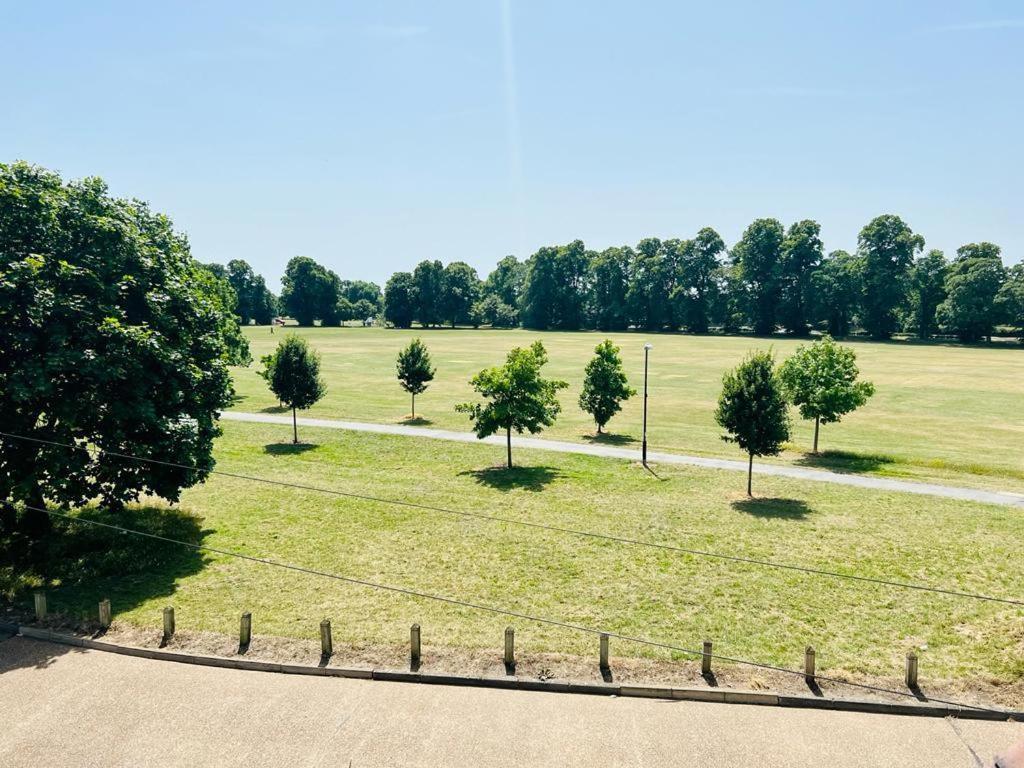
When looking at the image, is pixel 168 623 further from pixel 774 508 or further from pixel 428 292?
pixel 428 292

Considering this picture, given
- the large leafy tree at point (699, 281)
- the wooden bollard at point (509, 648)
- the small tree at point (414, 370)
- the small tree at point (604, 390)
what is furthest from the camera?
the large leafy tree at point (699, 281)

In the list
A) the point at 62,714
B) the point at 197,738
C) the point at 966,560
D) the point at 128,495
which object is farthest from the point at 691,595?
the point at 128,495

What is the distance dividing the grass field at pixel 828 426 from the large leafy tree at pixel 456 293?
56146 millimetres

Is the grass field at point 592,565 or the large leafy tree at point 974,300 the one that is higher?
the large leafy tree at point 974,300

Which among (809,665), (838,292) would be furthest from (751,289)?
(809,665)

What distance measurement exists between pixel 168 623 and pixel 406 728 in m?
6.18

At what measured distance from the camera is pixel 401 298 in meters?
151

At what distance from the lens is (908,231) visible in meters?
113

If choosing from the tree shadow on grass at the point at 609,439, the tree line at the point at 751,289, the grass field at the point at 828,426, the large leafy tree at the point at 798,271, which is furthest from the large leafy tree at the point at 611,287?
the tree shadow on grass at the point at 609,439

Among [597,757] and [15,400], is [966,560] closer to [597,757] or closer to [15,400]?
[597,757]

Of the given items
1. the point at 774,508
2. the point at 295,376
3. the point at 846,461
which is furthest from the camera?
the point at 295,376

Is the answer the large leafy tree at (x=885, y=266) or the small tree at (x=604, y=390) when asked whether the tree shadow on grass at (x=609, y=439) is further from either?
the large leafy tree at (x=885, y=266)

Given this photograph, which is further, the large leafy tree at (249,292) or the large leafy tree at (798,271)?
the large leafy tree at (249,292)

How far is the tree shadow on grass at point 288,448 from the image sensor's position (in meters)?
31.8
